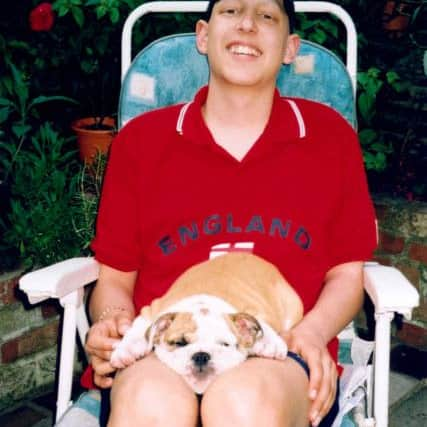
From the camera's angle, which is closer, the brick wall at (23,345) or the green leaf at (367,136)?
the brick wall at (23,345)

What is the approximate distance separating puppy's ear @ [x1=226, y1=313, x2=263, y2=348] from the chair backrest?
0.84m

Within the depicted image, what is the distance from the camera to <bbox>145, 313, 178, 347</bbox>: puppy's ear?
1.33 meters

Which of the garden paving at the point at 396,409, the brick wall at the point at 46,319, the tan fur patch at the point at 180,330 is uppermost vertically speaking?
the tan fur patch at the point at 180,330

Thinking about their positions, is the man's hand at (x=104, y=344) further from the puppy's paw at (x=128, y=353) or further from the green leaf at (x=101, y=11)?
the green leaf at (x=101, y=11)

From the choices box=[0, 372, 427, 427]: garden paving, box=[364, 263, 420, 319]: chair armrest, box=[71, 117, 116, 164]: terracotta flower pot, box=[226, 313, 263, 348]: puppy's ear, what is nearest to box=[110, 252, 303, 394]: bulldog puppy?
box=[226, 313, 263, 348]: puppy's ear

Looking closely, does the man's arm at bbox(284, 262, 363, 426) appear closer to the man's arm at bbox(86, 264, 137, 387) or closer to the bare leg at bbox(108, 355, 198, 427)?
the bare leg at bbox(108, 355, 198, 427)

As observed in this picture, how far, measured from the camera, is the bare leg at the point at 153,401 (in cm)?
122

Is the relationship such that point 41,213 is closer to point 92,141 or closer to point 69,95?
point 92,141

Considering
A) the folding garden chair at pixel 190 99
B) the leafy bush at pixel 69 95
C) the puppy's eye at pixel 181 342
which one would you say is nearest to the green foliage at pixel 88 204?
the leafy bush at pixel 69 95

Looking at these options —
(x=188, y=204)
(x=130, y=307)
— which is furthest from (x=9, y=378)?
(x=188, y=204)

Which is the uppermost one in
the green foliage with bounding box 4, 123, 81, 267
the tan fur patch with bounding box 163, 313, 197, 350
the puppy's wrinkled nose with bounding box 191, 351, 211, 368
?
the tan fur patch with bounding box 163, 313, 197, 350

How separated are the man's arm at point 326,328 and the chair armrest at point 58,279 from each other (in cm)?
51

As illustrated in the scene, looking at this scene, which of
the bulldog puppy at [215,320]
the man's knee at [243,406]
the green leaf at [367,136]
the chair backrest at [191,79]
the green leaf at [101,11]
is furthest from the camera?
the green leaf at [367,136]

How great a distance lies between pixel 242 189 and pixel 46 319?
1.09m
